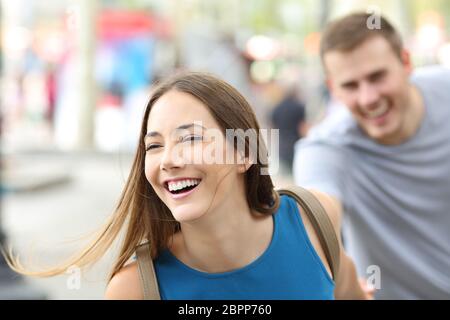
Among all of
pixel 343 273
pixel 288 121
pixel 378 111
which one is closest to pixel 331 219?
pixel 343 273

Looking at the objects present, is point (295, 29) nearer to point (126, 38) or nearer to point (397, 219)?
point (126, 38)

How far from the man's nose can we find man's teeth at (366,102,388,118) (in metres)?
0.04

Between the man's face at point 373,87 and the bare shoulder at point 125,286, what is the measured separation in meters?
1.13

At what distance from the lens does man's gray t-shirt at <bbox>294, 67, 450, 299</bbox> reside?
238 cm

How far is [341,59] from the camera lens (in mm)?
2457

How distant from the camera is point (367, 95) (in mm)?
2408

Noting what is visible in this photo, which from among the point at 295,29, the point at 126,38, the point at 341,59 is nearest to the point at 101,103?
the point at 126,38

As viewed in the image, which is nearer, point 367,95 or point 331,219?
point 331,219

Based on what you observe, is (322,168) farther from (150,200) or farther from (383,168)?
(150,200)

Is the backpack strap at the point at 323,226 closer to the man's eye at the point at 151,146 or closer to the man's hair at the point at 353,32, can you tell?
the man's eye at the point at 151,146

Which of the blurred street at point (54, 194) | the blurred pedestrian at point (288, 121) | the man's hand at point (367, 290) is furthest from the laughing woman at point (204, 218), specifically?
the blurred pedestrian at point (288, 121)

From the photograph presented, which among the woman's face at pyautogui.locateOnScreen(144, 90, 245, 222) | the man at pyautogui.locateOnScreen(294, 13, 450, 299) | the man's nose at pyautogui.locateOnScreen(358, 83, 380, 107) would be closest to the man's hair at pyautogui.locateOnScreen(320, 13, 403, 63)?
the man at pyautogui.locateOnScreen(294, 13, 450, 299)

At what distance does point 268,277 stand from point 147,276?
257 mm

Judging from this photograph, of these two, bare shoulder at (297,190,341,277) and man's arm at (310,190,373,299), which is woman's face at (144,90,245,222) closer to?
bare shoulder at (297,190,341,277)
